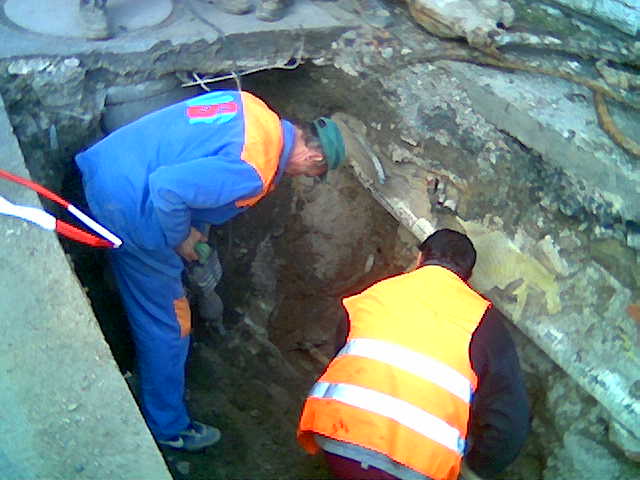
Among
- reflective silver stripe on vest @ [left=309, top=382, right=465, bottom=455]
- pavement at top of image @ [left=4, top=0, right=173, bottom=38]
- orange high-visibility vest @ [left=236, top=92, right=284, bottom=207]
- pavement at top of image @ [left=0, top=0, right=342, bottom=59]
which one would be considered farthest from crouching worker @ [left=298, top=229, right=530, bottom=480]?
pavement at top of image @ [left=4, top=0, right=173, bottom=38]

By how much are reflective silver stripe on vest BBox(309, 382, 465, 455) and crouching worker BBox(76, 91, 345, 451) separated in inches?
37.5

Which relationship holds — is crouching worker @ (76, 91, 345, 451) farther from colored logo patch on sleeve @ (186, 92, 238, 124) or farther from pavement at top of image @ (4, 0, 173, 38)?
pavement at top of image @ (4, 0, 173, 38)

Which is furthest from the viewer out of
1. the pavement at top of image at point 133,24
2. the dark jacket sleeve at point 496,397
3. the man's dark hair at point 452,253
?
the pavement at top of image at point 133,24

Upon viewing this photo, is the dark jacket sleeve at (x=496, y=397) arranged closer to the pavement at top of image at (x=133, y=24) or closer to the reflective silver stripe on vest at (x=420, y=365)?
the reflective silver stripe on vest at (x=420, y=365)

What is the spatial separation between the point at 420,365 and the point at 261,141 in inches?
43.8

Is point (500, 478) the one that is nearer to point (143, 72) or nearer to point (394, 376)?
point (394, 376)

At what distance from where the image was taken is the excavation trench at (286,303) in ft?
11.2

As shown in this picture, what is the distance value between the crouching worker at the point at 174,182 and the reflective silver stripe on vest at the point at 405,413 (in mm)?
953

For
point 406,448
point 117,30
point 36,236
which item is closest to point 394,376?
point 406,448

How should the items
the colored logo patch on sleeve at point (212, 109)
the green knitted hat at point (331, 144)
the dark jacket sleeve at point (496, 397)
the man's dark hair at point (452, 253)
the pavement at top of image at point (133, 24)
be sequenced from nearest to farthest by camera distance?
the dark jacket sleeve at point (496, 397) < the man's dark hair at point (452, 253) < the colored logo patch on sleeve at point (212, 109) < the green knitted hat at point (331, 144) < the pavement at top of image at point (133, 24)

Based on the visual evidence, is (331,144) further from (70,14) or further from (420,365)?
(70,14)

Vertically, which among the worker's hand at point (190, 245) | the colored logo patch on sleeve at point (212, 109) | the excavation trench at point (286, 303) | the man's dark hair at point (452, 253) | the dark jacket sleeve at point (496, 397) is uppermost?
the colored logo patch on sleeve at point (212, 109)

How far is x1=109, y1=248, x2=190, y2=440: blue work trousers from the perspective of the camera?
10.2ft

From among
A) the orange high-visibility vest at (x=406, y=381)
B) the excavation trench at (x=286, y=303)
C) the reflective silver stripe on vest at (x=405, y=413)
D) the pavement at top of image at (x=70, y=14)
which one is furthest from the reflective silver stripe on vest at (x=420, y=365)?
the pavement at top of image at (x=70, y=14)
